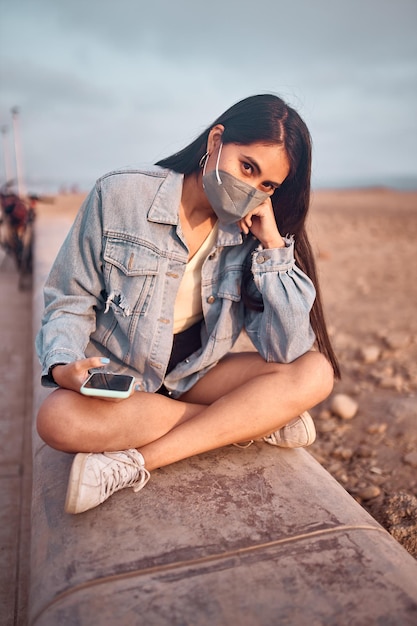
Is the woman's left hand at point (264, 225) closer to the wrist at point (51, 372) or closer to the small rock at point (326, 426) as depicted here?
the wrist at point (51, 372)

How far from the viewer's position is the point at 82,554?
161 cm

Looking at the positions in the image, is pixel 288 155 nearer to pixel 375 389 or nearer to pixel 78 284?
pixel 78 284

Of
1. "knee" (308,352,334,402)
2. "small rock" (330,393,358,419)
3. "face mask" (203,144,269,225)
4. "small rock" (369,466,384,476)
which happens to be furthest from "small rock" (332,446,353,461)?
"face mask" (203,144,269,225)

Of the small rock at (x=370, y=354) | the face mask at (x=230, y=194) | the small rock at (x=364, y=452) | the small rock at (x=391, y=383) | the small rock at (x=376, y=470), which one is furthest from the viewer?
the small rock at (x=370, y=354)

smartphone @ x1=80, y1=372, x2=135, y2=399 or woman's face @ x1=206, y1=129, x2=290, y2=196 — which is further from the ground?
woman's face @ x1=206, y1=129, x2=290, y2=196

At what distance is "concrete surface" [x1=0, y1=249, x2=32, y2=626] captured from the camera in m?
1.96

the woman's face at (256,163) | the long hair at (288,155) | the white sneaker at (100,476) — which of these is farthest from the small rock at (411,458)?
the woman's face at (256,163)

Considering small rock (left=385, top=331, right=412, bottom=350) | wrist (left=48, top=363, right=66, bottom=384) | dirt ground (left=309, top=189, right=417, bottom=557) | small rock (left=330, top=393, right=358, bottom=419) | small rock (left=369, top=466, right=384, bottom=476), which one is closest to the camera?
wrist (left=48, top=363, right=66, bottom=384)

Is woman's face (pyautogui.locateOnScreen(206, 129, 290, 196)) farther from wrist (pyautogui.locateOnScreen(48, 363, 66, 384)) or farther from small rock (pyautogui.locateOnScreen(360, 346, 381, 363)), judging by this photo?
small rock (pyautogui.locateOnScreen(360, 346, 381, 363))

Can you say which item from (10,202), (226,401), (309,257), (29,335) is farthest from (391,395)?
(10,202)

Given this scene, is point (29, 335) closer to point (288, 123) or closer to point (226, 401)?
point (226, 401)

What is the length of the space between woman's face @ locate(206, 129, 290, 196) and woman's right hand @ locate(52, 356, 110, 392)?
0.91 metres

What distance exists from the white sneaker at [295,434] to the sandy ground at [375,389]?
1.64 feet

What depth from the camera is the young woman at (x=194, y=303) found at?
207cm
